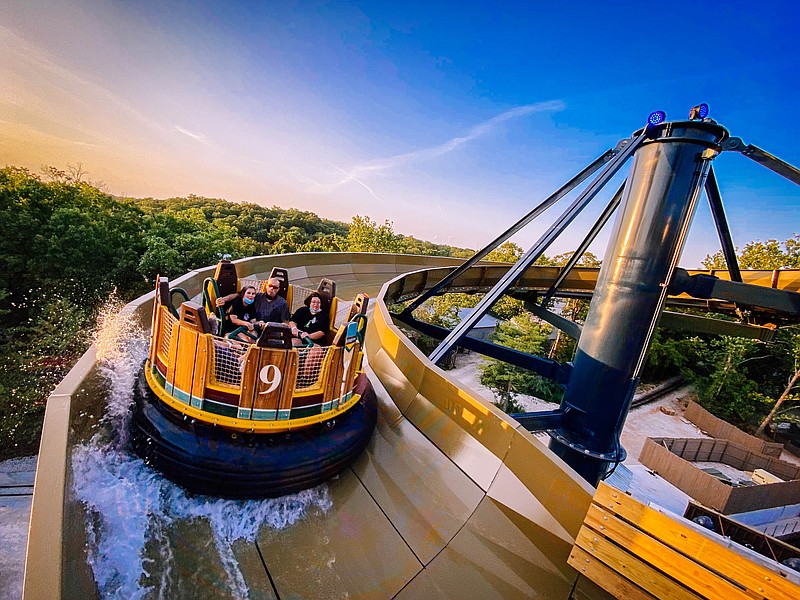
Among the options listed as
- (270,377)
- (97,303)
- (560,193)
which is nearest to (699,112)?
(560,193)

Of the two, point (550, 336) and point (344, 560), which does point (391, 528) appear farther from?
point (550, 336)

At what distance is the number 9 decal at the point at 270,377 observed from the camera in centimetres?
359

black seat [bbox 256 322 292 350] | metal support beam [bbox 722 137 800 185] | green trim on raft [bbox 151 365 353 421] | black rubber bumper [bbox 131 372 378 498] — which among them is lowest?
black rubber bumper [bbox 131 372 378 498]

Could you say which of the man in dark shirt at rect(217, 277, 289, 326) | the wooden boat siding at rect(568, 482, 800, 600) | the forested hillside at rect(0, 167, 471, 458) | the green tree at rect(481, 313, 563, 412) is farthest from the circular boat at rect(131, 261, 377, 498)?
the forested hillside at rect(0, 167, 471, 458)

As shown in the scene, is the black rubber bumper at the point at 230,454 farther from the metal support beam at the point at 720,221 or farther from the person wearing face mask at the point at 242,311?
the metal support beam at the point at 720,221

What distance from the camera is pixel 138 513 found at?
2.99 metres

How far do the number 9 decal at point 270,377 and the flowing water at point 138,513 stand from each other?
1.07 metres

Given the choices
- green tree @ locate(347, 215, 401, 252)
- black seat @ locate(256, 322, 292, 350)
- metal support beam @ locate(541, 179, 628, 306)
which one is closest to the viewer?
black seat @ locate(256, 322, 292, 350)

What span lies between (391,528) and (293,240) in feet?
185

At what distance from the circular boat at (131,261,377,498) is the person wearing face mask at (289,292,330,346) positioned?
1.47 m

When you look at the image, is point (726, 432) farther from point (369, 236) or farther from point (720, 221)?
point (369, 236)

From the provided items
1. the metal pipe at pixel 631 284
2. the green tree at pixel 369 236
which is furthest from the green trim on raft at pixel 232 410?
the green tree at pixel 369 236

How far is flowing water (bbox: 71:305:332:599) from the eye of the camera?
2.57 metres

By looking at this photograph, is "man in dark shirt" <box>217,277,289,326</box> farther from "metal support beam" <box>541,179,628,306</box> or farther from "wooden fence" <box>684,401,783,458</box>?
"wooden fence" <box>684,401,783,458</box>
